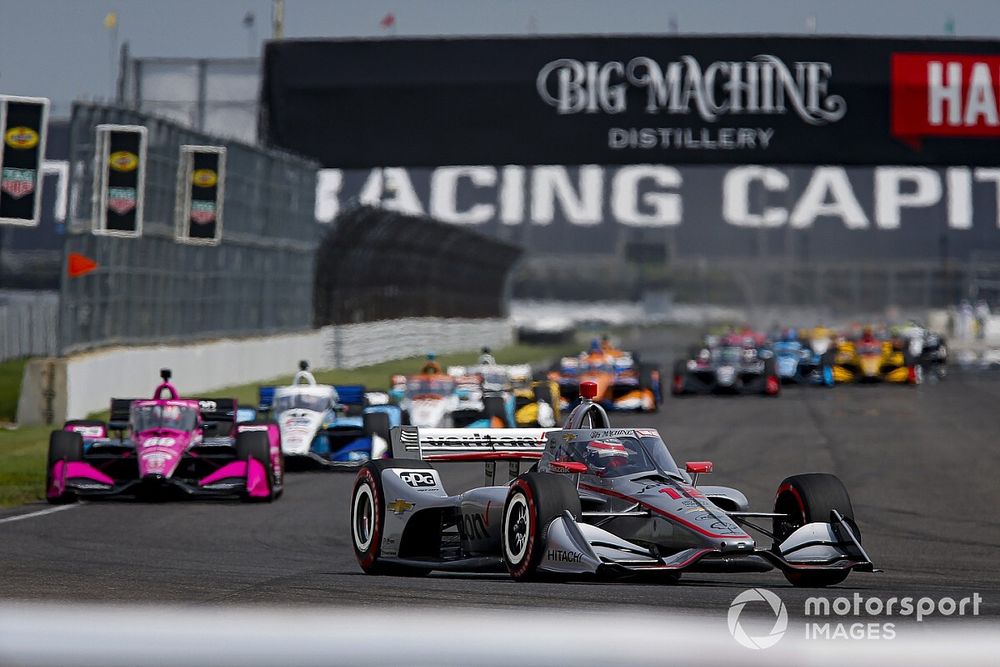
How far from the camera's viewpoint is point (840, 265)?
256ft

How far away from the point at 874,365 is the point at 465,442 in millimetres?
27436

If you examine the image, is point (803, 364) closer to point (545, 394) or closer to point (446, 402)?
point (545, 394)

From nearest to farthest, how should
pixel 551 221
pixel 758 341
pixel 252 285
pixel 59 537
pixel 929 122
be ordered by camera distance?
1. pixel 59 537
2. pixel 252 285
3. pixel 758 341
4. pixel 929 122
5. pixel 551 221

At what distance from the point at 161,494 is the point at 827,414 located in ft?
51.8

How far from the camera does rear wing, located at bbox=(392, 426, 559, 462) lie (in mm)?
12227

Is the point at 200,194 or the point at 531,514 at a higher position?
the point at 200,194

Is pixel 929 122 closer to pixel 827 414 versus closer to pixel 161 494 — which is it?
pixel 827 414

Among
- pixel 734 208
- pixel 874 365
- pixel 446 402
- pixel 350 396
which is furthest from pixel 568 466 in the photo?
pixel 734 208

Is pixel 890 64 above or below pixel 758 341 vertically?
above

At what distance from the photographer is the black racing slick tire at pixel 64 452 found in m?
16.0

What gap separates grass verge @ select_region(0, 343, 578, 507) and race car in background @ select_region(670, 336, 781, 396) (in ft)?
19.6

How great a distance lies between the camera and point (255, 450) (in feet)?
53.8

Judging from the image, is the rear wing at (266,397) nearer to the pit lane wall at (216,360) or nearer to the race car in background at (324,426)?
the race car in background at (324,426)

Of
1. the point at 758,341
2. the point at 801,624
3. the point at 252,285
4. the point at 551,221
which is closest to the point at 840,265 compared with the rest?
the point at 551,221
